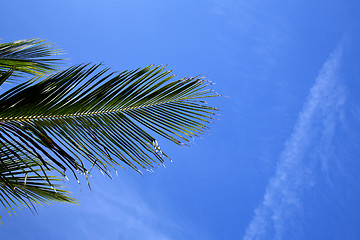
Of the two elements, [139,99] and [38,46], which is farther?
[38,46]

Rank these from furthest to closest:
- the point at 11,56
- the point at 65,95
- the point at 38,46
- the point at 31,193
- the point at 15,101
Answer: the point at 38,46
the point at 11,56
the point at 31,193
the point at 65,95
the point at 15,101

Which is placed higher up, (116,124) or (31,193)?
(116,124)

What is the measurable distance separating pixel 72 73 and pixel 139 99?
42 centimetres

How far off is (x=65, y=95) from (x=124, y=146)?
0.44m

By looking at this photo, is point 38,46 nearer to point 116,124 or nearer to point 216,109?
point 116,124

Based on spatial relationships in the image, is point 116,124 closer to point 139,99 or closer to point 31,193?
point 139,99

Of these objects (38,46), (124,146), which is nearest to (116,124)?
(124,146)

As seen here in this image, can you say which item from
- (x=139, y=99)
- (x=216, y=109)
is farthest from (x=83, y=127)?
(x=216, y=109)

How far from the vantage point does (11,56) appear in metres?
3.18

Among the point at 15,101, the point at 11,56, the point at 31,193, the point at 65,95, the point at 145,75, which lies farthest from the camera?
the point at 11,56

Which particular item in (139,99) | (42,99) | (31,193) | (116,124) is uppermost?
(139,99)

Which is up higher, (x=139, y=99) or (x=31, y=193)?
(x=139, y=99)

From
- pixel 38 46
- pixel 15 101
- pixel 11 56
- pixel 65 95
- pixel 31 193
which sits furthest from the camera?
pixel 38 46

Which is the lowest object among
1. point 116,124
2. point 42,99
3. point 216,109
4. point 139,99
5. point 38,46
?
point 42,99
